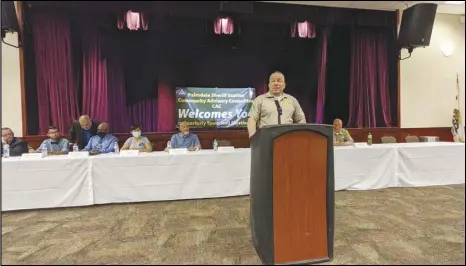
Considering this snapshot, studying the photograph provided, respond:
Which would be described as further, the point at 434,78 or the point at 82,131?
the point at 434,78

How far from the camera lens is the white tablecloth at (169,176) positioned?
2.81 m

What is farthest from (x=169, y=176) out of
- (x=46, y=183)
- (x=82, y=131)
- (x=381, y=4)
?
(x=381, y=4)

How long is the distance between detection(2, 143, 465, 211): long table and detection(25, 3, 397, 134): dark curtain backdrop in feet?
5.30

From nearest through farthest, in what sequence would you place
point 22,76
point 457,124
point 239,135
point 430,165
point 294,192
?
1. point 294,192
2. point 430,165
3. point 22,76
4. point 239,135
5. point 457,124

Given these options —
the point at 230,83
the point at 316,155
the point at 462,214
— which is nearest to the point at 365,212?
the point at 462,214

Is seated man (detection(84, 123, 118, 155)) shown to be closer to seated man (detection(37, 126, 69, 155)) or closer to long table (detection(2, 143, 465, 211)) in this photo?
seated man (detection(37, 126, 69, 155))

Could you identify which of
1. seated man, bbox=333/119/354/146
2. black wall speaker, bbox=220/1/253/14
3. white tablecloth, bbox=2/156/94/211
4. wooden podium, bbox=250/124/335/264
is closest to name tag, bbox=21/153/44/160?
white tablecloth, bbox=2/156/94/211

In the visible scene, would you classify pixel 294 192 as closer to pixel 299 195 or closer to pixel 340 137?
pixel 299 195

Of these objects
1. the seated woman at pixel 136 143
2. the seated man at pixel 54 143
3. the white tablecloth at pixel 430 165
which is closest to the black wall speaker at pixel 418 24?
the white tablecloth at pixel 430 165

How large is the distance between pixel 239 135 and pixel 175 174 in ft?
6.29

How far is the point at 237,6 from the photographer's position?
3.76 m

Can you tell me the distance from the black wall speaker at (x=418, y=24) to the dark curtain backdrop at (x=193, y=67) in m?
0.69

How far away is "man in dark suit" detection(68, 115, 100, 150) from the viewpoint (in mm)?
3639

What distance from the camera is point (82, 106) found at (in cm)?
421
